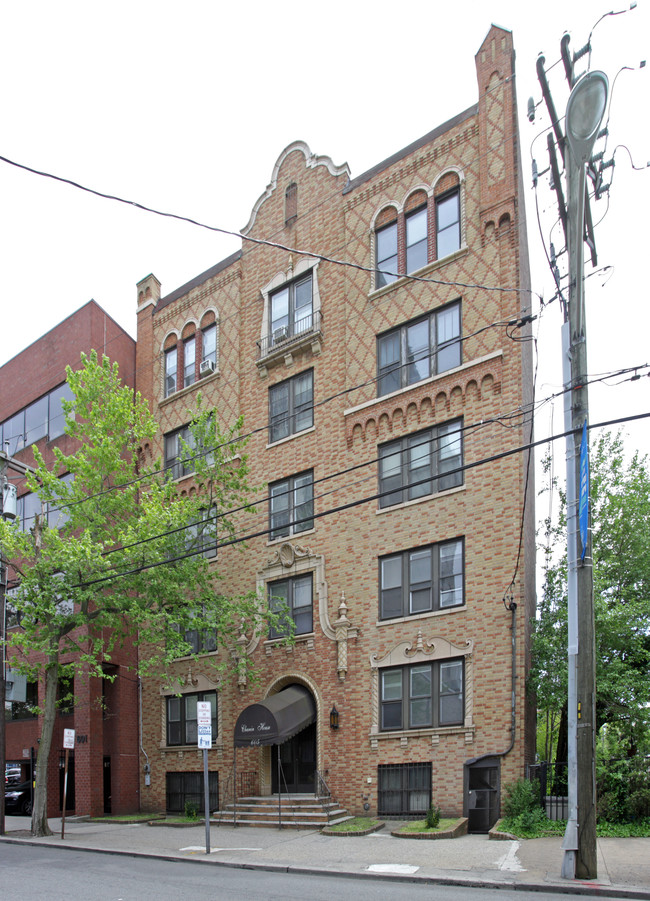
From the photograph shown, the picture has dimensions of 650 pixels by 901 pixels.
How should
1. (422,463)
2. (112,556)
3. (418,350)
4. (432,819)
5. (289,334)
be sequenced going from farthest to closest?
(289,334)
(418,350)
(422,463)
(112,556)
(432,819)

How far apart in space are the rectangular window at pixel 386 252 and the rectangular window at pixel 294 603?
26.8ft

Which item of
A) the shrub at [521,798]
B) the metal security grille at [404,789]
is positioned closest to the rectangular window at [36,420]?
the metal security grille at [404,789]

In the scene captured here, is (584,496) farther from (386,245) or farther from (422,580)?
(386,245)

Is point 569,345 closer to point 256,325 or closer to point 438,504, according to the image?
point 438,504

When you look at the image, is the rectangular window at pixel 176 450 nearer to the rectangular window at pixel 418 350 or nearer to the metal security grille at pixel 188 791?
the rectangular window at pixel 418 350

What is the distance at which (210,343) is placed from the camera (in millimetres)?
27891

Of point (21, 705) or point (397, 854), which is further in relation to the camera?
point (21, 705)

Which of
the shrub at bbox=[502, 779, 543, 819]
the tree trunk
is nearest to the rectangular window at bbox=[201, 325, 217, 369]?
the tree trunk

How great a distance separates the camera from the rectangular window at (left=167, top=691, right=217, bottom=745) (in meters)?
24.9

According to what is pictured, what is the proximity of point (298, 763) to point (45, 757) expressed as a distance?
6.33 metres

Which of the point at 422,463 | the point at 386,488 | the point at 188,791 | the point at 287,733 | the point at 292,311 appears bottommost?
the point at 188,791

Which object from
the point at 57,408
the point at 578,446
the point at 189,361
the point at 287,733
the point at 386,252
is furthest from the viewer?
the point at 57,408

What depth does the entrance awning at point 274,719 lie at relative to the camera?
19.8 metres

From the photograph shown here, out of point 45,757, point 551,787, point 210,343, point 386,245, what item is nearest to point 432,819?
point 551,787
